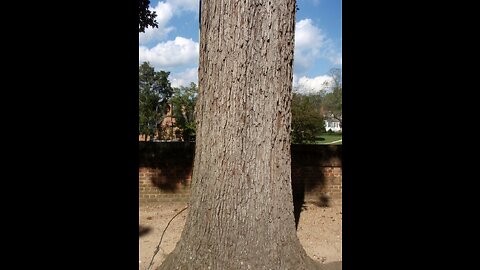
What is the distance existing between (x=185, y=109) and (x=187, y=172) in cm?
949

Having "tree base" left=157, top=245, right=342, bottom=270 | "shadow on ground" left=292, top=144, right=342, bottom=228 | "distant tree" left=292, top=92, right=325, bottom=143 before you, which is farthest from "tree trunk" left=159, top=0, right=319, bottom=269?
"distant tree" left=292, top=92, right=325, bottom=143

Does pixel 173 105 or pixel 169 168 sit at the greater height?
pixel 173 105

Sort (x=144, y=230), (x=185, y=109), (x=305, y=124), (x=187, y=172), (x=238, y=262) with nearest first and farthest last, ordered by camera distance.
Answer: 1. (x=238, y=262)
2. (x=144, y=230)
3. (x=187, y=172)
4. (x=305, y=124)
5. (x=185, y=109)

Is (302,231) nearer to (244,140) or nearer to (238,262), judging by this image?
(238,262)

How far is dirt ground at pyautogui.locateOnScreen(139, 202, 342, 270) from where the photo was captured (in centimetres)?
408

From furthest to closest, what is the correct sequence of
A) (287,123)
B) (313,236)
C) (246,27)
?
(313,236), (287,123), (246,27)

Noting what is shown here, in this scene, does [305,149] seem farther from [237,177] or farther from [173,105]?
[173,105]

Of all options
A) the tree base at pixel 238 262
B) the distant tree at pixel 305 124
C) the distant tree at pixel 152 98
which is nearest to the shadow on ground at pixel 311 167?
the distant tree at pixel 305 124

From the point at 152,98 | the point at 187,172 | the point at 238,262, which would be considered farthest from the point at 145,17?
the point at 152,98

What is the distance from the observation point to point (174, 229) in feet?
17.0

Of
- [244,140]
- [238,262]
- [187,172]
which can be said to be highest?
[244,140]

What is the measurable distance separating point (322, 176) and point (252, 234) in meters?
5.01

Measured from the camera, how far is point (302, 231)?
5.13m
